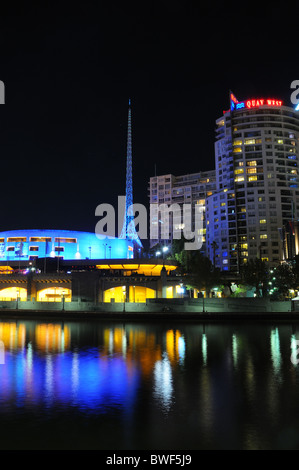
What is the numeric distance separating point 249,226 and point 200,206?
4255cm

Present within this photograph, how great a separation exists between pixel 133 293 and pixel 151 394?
6264cm

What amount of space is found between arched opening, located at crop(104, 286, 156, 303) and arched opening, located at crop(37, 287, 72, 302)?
8590 millimetres

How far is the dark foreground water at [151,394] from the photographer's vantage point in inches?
523

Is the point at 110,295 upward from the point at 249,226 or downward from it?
downward

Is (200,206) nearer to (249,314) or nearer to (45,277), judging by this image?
(45,277)

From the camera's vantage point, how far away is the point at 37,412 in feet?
52.9

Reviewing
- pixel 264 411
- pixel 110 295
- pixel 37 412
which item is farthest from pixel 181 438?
pixel 110 295

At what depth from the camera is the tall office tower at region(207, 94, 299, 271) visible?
404ft

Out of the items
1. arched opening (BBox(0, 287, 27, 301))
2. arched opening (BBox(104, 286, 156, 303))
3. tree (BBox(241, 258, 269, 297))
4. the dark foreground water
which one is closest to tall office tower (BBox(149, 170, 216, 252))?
arched opening (BBox(104, 286, 156, 303))

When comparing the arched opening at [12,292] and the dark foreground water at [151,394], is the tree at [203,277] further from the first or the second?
the arched opening at [12,292]

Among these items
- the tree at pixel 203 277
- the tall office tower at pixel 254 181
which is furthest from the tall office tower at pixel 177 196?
the tree at pixel 203 277

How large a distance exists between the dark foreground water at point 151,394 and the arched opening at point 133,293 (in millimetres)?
44041
